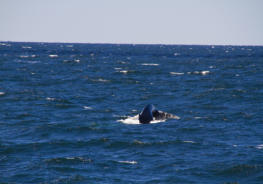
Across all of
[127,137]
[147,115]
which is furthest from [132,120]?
[127,137]

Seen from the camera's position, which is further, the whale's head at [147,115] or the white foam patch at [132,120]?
the whale's head at [147,115]

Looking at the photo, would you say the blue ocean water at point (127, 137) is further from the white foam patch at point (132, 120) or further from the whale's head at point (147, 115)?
the whale's head at point (147, 115)

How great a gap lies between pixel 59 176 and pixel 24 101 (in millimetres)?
18661

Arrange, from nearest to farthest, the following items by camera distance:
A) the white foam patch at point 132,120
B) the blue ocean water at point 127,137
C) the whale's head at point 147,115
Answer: the blue ocean water at point 127,137
the white foam patch at point 132,120
the whale's head at point 147,115

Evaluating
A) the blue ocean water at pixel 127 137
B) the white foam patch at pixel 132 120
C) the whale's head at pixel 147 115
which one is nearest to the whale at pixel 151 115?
the whale's head at pixel 147 115

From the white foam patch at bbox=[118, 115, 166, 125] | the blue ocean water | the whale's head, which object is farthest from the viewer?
the whale's head

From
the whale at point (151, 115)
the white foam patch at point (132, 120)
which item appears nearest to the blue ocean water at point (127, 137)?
the white foam patch at point (132, 120)

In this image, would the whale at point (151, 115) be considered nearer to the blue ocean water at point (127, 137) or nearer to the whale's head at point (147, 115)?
the whale's head at point (147, 115)

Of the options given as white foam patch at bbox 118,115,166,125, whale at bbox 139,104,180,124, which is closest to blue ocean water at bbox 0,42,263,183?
white foam patch at bbox 118,115,166,125

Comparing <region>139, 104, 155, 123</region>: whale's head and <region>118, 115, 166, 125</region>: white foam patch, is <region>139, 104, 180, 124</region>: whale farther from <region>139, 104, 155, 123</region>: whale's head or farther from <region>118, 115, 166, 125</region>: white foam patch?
<region>118, 115, 166, 125</region>: white foam patch

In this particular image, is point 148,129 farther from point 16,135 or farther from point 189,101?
point 189,101

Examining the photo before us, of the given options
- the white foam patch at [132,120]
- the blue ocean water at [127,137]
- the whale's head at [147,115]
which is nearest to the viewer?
the blue ocean water at [127,137]

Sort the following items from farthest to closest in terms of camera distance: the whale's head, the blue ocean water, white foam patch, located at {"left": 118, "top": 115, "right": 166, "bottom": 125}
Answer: the whale's head → white foam patch, located at {"left": 118, "top": 115, "right": 166, "bottom": 125} → the blue ocean water

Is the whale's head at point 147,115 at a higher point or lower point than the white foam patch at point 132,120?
higher
